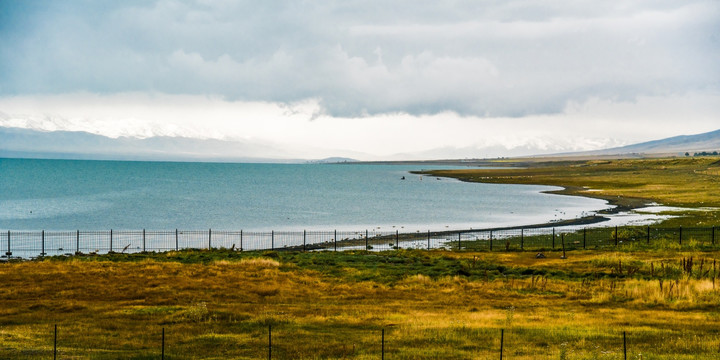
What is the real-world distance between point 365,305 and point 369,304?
523mm

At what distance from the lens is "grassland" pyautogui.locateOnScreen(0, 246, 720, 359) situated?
85.0 feet

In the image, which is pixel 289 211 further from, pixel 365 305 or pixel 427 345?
pixel 427 345

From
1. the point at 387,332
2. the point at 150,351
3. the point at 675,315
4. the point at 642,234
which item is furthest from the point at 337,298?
the point at 642,234

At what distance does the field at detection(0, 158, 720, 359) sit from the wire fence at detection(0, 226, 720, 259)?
461 cm

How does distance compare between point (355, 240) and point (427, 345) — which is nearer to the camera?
point (427, 345)

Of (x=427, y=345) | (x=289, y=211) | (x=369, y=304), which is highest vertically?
(x=427, y=345)

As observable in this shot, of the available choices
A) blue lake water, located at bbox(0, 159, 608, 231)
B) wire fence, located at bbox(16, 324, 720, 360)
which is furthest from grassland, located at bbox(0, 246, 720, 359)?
blue lake water, located at bbox(0, 159, 608, 231)

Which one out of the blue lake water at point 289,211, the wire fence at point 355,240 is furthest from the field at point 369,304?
the blue lake water at point 289,211

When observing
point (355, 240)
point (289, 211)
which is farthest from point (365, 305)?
point (289, 211)

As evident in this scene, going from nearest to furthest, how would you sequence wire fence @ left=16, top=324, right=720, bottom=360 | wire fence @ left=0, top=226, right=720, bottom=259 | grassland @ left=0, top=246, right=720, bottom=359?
wire fence @ left=16, top=324, right=720, bottom=360, grassland @ left=0, top=246, right=720, bottom=359, wire fence @ left=0, top=226, right=720, bottom=259

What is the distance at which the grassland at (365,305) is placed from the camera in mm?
25906

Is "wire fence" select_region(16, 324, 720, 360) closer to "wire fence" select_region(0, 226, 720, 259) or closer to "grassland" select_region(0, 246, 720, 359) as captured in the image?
"grassland" select_region(0, 246, 720, 359)

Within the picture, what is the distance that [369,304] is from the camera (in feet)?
121

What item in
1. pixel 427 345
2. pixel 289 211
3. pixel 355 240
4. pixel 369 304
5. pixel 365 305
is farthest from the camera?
pixel 289 211
